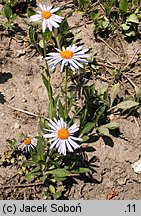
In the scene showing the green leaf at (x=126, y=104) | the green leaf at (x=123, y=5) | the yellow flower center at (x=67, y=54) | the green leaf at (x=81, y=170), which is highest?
the green leaf at (x=123, y=5)

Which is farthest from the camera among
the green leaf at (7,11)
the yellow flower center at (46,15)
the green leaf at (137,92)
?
the green leaf at (7,11)

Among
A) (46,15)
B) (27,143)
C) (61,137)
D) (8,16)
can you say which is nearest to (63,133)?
(61,137)

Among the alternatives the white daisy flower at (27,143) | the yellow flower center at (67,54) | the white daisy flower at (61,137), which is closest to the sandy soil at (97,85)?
the white daisy flower at (27,143)

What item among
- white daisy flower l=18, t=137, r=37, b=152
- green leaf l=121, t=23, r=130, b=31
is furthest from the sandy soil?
white daisy flower l=18, t=137, r=37, b=152

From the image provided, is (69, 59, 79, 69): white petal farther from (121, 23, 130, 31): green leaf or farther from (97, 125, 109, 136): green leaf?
(121, 23, 130, 31): green leaf

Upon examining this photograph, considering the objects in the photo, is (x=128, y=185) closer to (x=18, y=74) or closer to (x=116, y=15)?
(x=18, y=74)

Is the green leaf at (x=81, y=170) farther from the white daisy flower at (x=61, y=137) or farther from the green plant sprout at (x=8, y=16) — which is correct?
the green plant sprout at (x=8, y=16)

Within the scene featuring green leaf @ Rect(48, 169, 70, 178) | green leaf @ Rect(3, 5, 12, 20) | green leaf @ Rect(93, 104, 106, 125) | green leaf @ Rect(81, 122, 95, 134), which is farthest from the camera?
green leaf @ Rect(3, 5, 12, 20)
